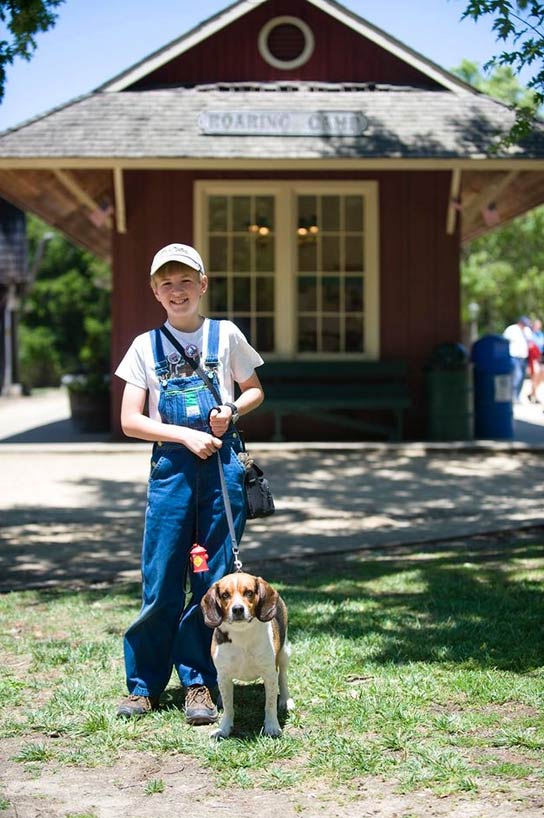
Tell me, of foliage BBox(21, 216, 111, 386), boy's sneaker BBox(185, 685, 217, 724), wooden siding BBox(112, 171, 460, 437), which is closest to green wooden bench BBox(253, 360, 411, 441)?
wooden siding BBox(112, 171, 460, 437)

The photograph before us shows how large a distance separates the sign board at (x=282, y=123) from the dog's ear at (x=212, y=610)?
10.5m

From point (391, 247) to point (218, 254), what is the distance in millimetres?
2298

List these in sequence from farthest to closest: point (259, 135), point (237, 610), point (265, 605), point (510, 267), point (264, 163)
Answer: point (510, 267), point (259, 135), point (264, 163), point (265, 605), point (237, 610)

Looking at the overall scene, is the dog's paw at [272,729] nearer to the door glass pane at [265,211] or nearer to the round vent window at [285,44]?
the door glass pane at [265,211]

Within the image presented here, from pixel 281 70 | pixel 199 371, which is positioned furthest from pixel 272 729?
pixel 281 70

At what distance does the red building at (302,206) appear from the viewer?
1459cm

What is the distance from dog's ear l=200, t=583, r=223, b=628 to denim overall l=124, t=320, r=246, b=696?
367mm

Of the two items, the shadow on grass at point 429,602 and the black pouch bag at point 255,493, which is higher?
the black pouch bag at point 255,493

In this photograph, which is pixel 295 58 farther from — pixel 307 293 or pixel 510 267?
pixel 510 267

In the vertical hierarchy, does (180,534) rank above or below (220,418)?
below

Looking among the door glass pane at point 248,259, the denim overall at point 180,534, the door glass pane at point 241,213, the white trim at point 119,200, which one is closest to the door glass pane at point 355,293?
the door glass pane at point 248,259

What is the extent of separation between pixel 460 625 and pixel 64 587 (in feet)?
8.44

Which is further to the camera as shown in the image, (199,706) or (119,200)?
(119,200)

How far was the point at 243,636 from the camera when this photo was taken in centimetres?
398
